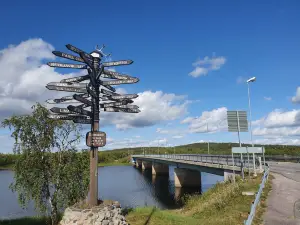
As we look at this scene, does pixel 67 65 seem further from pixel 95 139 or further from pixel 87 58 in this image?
pixel 95 139

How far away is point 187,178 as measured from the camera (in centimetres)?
5834

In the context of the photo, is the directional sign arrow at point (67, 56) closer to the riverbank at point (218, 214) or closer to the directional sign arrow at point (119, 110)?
the directional sign arrow at point (119, 110)

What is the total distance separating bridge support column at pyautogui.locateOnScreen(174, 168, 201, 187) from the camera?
58188 mm

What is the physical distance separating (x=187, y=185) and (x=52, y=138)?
44.9m

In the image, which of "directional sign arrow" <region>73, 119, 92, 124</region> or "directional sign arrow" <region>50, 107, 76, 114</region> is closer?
"directional sign arrow" <region>50, 107, 76, 114</region>

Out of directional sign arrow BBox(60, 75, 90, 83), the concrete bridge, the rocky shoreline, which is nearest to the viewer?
the rocky shoreline

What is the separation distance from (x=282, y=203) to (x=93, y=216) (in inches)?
427

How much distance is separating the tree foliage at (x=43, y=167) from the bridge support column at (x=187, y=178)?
1666 inches

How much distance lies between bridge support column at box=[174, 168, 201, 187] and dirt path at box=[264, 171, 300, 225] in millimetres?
37938

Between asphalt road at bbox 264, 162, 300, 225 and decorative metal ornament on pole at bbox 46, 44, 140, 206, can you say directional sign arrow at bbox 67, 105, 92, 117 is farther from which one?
asphalt road at bbox 264, 162, 300, 225

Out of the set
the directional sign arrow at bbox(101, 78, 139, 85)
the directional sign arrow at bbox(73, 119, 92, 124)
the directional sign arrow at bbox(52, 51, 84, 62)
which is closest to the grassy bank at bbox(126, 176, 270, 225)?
the directional sign arrow at bbox(73, 119, 92, 124)

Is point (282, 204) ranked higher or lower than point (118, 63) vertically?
lower

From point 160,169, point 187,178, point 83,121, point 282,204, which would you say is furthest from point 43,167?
point 160,169

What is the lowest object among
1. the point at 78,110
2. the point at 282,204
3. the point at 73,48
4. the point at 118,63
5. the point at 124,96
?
the point at 282,204
